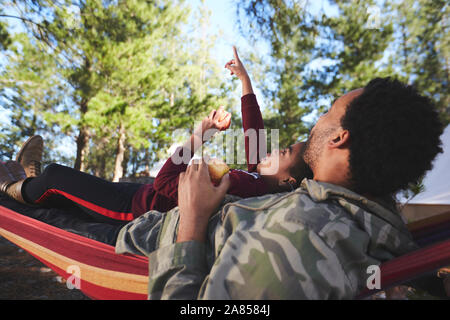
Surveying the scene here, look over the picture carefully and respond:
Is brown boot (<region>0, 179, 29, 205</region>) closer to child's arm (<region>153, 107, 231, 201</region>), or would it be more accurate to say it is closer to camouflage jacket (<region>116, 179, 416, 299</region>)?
child's arm (<region>153, 107, 231, 201</region>)

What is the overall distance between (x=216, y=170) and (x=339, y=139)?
52 cm

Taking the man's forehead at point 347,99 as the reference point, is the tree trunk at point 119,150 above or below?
above

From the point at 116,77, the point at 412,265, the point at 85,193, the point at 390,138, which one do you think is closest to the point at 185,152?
the point at 85,193

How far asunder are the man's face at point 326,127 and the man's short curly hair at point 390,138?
43 mm

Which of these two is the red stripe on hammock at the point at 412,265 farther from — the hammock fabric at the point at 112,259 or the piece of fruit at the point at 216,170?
the piece of fruit at the point at 216,170

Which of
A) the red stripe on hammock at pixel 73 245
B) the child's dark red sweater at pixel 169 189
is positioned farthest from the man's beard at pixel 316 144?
the red stripe on hammock at pixel 73 245

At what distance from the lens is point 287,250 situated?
0.68 metres

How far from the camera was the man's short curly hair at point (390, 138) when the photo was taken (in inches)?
34.6

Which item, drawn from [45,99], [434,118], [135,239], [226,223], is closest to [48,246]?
[135,239]

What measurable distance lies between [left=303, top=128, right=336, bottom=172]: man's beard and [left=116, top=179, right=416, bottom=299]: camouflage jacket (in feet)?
0.58

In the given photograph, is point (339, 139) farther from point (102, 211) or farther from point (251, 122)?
point (102, 211)

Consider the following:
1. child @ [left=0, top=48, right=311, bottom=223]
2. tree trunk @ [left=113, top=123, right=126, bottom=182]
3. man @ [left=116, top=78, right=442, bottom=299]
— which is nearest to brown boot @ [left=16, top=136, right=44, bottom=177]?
child @ [left=0, top=48, right=311, bottom=223]

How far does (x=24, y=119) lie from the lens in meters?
14.8
